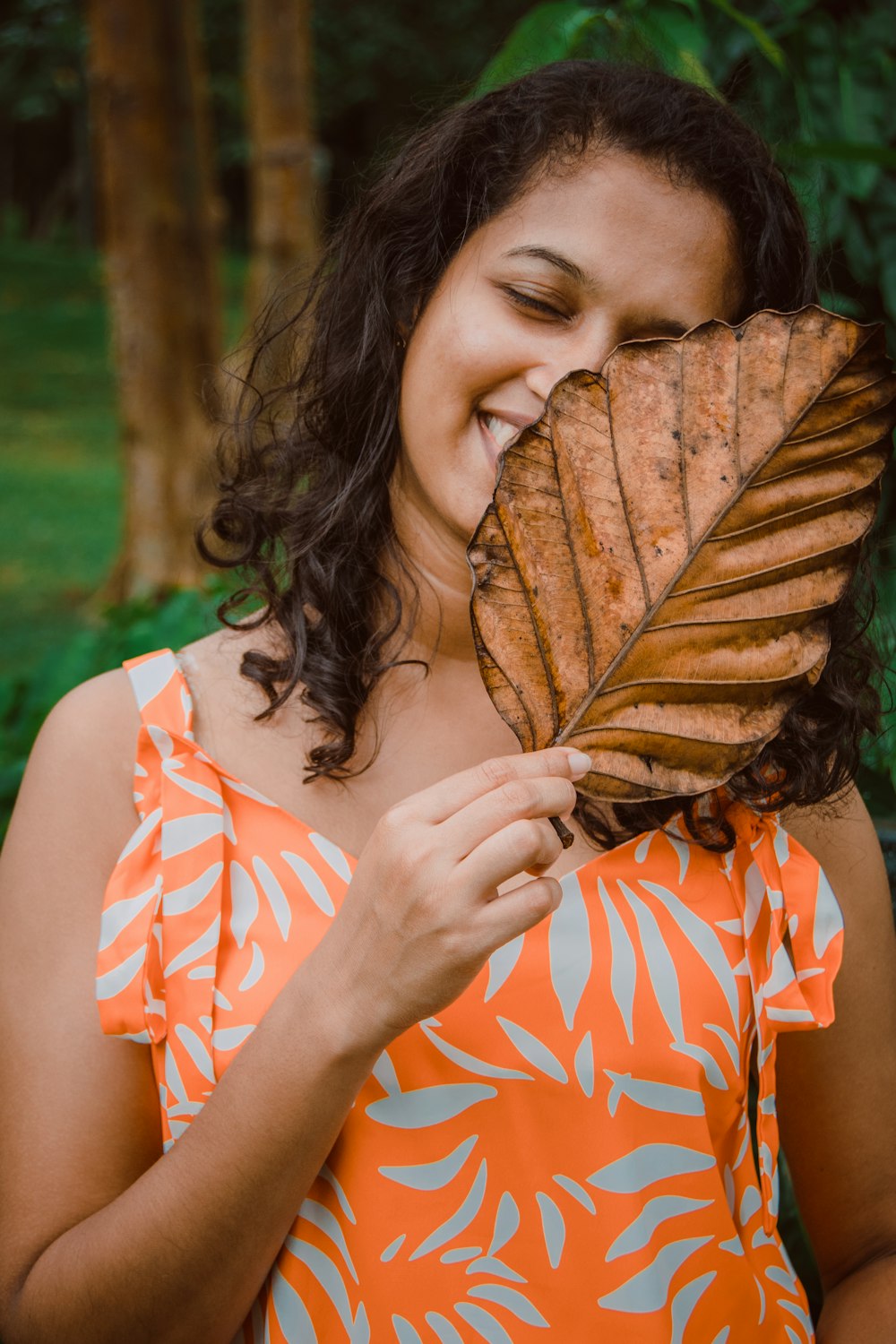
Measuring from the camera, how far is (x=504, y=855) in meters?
0.81

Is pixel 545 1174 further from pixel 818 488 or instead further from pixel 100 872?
pixel 818 488

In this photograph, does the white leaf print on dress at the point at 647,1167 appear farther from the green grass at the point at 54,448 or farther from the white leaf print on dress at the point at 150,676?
the green grass at the point at 54,448

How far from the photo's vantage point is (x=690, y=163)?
1.15 metres

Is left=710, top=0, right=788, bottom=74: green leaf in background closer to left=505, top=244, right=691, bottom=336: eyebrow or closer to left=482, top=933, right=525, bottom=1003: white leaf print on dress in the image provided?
left=505, top=244, right=691, bottom=336: eyebrow

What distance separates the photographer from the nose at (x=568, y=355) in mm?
1053

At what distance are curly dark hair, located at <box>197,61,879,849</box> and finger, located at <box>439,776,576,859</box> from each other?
0.37 meters

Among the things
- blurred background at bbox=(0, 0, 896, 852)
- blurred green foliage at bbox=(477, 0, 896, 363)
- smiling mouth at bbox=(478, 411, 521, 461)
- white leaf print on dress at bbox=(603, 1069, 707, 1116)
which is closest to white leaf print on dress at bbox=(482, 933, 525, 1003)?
white leaf print on dress at bbox=(603, 1069, 707, 1116)

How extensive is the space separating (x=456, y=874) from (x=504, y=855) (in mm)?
36

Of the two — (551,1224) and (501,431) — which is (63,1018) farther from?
(501,431)

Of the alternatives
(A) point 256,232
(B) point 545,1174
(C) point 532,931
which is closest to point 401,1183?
(B) point 545,1174

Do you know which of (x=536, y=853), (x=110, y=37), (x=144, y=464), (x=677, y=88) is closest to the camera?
(x=536, y=853)

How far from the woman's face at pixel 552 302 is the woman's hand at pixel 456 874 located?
1.03ft

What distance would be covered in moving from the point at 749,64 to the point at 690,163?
3.60ft

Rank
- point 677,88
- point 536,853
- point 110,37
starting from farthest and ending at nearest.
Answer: point 110,37
point 677,88
point 536,853
